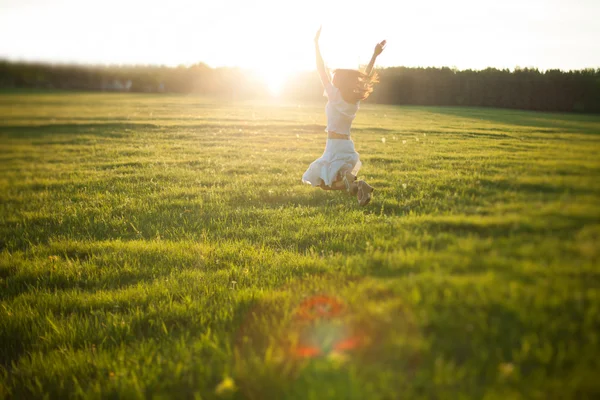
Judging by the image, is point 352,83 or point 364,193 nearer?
point 352,83

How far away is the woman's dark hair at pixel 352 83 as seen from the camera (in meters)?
5.94

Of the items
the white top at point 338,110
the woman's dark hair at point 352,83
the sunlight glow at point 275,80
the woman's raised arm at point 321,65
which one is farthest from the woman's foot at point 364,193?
the sunlight glow at point 275,80

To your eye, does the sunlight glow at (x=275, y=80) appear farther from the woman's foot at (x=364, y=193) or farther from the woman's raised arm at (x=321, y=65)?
the woman's foot at (x=364, y=193)

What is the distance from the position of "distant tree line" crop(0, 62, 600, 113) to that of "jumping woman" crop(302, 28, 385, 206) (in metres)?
4.43

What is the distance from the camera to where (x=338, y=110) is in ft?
20.5

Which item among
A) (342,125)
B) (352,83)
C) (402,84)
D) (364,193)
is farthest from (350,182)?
(402,84)

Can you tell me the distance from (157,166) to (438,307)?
11.6 m

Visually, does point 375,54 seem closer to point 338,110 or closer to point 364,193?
point 338,110

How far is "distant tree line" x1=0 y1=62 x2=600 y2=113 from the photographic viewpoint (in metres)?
23.9

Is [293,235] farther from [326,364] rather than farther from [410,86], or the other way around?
[410,86]

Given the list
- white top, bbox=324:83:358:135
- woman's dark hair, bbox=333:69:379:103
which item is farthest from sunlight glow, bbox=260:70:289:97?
woman's dark hair, bbox=333:69:379:103

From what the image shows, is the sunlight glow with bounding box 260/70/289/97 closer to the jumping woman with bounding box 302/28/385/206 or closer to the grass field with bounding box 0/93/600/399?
the grass field with bounding box 0/93/600/399

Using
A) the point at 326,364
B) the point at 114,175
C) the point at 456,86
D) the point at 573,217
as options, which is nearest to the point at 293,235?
the point at 326,364

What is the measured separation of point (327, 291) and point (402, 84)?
46.1m
